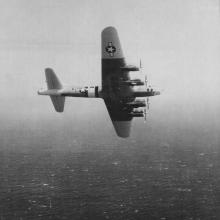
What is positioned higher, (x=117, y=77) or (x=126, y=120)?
(x=117, y=77)

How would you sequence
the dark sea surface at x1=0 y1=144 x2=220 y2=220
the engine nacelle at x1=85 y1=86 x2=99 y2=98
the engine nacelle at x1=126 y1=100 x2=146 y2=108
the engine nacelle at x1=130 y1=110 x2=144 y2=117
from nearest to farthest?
the engine nacelle at x1=126 y1=100 x2=146 y2=108 → the engine nacelle at x1=130 y1=110 x2=144 y2=117 → the engine nacelle at x1=85 y1=86 x2=99 y2=98 → the dark sea surface at x1=0 y1=144 x2=220 y2=220

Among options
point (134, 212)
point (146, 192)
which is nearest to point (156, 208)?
point (134, 212)

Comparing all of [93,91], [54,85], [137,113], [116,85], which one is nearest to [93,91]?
[93,91]

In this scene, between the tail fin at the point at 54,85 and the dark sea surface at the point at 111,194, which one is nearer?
the tail fin at the point at 54,85

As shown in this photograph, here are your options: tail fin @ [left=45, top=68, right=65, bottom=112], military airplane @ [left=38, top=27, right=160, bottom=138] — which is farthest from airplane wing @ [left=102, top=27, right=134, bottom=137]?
tail fin @ [left=45, top=68, right=65, bottom=112]

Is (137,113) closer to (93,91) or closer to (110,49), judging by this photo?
(93,91)

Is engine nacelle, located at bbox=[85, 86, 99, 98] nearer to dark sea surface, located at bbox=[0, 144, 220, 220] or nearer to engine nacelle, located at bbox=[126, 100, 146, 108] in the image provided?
engine nacelle, located at bbox=[126, 100, 146, 108]

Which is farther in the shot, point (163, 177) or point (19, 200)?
point (163, 177)

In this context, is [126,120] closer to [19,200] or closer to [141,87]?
[141,87]

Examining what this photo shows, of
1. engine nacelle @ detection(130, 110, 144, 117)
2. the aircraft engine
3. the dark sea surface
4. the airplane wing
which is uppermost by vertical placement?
the airplane wing

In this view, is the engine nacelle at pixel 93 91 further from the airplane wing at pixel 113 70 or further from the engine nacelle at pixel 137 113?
the engine nacelle at pixel 137 113

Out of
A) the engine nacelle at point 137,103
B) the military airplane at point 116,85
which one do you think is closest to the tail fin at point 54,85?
the military airplane at point 116,85
